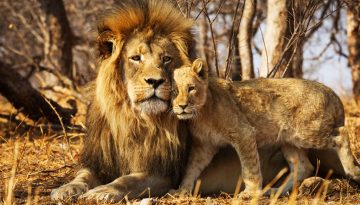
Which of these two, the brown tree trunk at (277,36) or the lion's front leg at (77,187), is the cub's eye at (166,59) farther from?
the brown tree trunk at (277,36)

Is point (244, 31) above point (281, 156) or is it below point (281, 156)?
above

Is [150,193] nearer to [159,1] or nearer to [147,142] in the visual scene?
[147,142]

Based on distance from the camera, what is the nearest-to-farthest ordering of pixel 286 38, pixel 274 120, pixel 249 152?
pixel 249 152
pixel 274 120
pixel 286 38

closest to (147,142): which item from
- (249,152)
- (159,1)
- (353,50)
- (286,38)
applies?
(249,152)

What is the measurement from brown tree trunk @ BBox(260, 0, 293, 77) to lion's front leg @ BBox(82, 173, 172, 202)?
252 cm

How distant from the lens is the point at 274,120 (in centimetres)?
421

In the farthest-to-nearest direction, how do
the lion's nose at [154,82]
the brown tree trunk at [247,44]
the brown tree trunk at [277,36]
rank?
the brown tree trunk at [247,44]
the brown tree trunk at [277,36]
the lion's nose at [154,82]

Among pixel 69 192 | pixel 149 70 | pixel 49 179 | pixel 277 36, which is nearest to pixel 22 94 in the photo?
pixel 49 179

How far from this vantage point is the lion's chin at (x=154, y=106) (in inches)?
141

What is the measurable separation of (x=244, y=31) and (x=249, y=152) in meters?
4.35

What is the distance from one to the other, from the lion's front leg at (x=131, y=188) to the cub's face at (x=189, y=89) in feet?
1.78

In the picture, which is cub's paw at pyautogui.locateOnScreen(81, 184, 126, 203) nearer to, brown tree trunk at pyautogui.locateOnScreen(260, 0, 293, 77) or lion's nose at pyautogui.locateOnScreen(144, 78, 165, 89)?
lion's nose at pyautogui.locateOnScreen(144, 78, 165, 89)

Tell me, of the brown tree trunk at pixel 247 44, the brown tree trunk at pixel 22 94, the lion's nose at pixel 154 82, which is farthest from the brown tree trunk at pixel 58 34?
the lion's nose at pixel 154 82

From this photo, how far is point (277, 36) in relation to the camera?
6.27m
